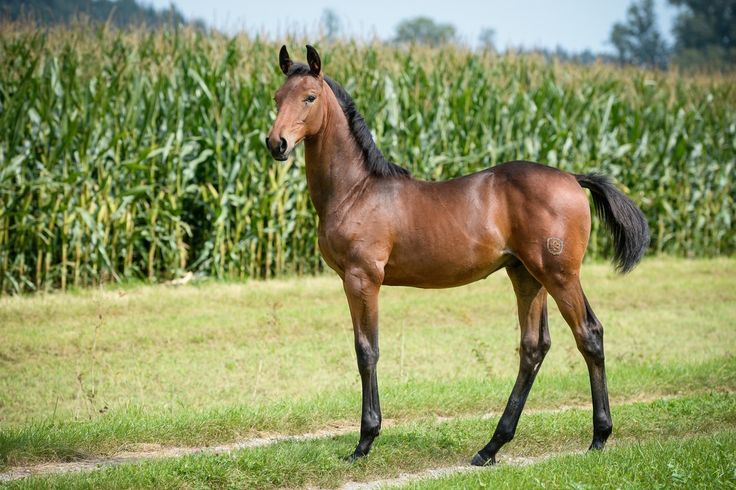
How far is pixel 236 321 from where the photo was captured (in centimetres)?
1088

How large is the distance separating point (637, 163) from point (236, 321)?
31.9 ft

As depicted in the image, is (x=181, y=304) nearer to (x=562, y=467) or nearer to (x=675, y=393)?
(x=675, y=393)

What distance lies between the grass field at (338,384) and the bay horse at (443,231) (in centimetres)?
59

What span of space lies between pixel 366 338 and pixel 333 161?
4.16 feet

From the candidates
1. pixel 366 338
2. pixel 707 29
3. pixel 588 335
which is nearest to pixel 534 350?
pixel 588 335

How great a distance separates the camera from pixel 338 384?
348 inches

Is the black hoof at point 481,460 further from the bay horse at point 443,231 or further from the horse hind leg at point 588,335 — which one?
the horse hind leg at point 588,335

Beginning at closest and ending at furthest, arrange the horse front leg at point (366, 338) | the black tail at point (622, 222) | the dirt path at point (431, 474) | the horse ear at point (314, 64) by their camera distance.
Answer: the dirt path at point (431, 474) → the horse ear at point (314, 64) → the horse front leg at point (366, 338) → the black tail at point (622, 222)

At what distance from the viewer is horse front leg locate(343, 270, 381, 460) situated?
5.88 meters

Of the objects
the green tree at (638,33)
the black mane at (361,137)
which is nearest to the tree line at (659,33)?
the green tree at (638,33)

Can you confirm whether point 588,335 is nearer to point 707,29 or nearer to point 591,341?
point 591,341

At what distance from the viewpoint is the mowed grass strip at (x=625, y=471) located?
17.2 feet

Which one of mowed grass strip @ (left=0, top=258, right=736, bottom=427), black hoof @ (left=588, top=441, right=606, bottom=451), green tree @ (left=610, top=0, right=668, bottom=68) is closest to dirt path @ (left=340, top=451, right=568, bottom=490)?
black hoof @ (left=588, top=441, right=606, bottom=451)

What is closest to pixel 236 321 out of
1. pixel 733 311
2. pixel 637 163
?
pixel 733 311
